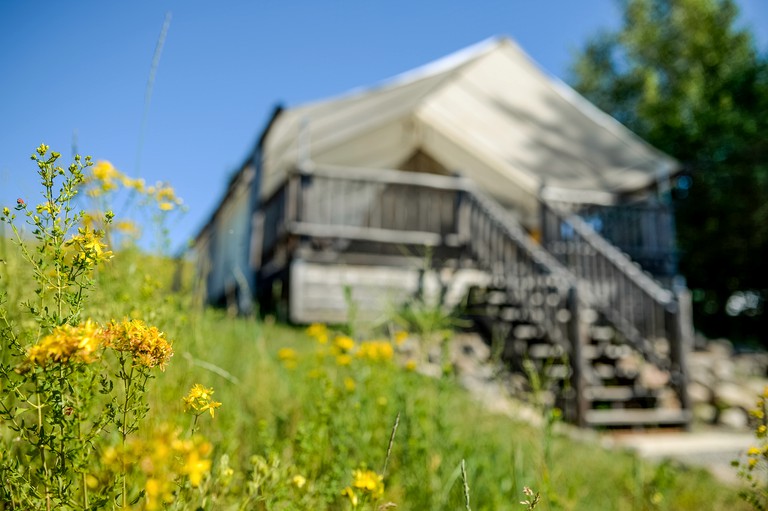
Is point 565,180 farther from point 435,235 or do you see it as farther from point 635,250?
point 435,235

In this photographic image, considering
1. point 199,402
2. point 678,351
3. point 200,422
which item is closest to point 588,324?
point 678,351

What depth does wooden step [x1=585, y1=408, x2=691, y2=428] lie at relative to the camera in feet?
19.5

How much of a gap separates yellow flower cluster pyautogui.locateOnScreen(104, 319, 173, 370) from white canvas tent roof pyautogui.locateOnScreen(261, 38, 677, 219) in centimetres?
801

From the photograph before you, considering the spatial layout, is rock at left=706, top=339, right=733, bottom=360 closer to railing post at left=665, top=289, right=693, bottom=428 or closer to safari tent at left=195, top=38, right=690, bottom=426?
safari tent at left=195, top=38, right=690, bottom=426

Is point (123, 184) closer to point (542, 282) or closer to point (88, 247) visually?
point (88, 247)

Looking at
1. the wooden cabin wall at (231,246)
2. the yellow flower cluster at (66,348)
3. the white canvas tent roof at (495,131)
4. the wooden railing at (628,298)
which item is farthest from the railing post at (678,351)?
the yellow flower cluster at (66,348)

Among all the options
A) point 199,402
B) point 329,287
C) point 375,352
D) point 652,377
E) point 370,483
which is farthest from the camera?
point 329,287

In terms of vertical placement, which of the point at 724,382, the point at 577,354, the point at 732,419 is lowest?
the point at 732,419

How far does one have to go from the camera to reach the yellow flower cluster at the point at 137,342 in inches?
30.4

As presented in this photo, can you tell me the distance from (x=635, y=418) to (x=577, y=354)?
837 millimetres

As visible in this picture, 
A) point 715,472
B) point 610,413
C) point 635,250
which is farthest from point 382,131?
point 715,472

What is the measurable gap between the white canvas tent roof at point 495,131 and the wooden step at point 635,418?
4442 millimetres

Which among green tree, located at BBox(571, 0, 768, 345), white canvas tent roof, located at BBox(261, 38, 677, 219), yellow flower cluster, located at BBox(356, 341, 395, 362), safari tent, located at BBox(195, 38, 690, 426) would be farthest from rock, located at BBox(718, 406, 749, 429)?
green tree, located at BBox(571, 0, 768, 345)

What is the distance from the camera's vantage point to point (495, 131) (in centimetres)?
1066
